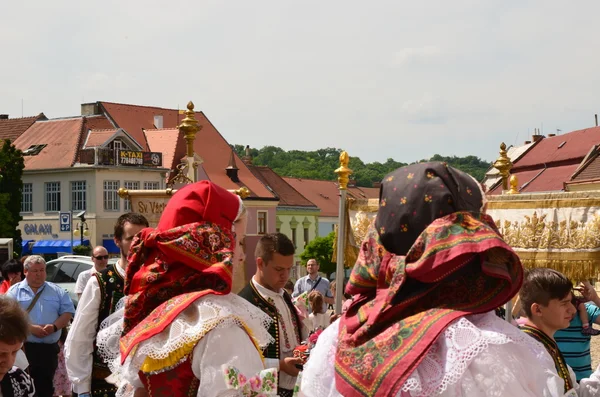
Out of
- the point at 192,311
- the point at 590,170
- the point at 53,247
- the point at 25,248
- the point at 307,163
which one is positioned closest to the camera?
the point at 192,311

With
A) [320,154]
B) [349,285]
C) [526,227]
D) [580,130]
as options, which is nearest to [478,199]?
[349,285]

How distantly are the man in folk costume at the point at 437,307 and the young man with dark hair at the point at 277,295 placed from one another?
2573 millimetres

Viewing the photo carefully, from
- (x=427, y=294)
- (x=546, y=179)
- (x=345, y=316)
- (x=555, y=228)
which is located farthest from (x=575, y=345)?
(x=546, y=179)

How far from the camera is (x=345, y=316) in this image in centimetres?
277

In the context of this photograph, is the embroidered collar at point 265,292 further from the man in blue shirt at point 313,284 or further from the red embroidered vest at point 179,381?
the man in blue shirt at point 313,284

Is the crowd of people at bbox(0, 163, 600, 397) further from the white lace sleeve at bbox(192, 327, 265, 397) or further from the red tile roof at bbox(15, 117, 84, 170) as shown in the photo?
the red tile roof at bbox(15, 117, 84, 170)

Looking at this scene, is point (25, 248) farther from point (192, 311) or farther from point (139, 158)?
point (192, 311)

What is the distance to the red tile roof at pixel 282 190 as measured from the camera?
65.8 m

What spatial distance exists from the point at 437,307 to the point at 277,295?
293 centimetres

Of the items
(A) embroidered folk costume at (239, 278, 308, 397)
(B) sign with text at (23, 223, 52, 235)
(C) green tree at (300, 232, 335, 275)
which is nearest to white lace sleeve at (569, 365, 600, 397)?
(A) embroidered folk costume at (239, 278, 308, 397)

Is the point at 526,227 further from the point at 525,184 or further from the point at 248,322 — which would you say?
the point at 525,184

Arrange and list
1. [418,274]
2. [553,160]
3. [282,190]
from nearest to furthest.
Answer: [418,274] → [553,160] → [282,190]

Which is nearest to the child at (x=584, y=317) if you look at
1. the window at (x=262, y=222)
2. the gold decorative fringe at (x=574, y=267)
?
the gold decorative fringe at (x=574, y=267)

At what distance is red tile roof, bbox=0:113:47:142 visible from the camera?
54.1 m
